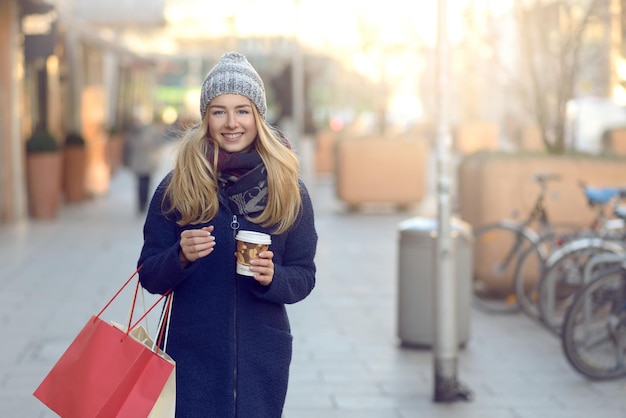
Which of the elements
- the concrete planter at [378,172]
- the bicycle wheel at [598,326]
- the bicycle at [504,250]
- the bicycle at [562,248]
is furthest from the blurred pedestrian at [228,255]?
the concrete planter at [378,172]

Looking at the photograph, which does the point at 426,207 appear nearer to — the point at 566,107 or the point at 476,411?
the point at 566,107

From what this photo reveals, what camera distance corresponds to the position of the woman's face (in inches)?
137

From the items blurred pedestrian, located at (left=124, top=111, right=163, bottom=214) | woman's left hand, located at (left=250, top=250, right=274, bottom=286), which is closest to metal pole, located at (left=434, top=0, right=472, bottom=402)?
woman's left hand, located at (left=250, top=250, right=274, bottom=286)

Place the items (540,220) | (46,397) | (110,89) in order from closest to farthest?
(46,397) → (540,220) → (110,89)

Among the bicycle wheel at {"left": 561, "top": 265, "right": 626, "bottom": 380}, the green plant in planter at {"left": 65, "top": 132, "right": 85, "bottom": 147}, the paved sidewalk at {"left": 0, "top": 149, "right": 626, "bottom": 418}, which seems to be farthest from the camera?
the green plant in planter at {"left": 65, "top": 132, "right": 85, "bottom": 147}

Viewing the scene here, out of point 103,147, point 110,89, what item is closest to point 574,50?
point 103,147

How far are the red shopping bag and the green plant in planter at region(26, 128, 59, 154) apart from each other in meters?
14.2

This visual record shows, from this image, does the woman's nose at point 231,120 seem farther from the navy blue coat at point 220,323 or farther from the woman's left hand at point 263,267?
the woman's left hand at point 263,267

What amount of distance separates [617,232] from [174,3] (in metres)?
32.1

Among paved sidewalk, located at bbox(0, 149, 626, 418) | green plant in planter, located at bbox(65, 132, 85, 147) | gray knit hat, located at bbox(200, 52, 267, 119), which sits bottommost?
paved sidewalk, located at bbox(0, 149, 626, 418)

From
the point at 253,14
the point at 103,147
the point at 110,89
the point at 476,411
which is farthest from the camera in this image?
the point at 110,89

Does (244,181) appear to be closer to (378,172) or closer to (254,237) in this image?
(254,237)

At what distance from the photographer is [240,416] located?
3.45 meters

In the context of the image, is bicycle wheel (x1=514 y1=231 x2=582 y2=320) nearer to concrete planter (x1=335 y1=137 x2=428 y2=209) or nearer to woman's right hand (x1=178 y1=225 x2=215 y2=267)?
woman's right hand (x1=178 y1=225 x2=215 y2=267)
